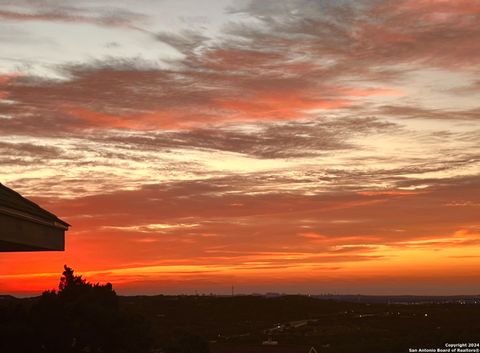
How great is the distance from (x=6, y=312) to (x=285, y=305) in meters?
148

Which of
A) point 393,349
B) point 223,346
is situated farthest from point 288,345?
point 393,349

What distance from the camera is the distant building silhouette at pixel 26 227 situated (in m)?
8.97

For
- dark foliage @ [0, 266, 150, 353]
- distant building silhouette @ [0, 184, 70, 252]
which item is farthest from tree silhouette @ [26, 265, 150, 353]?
distant building silhouette @ [0, 184, 70, 252]

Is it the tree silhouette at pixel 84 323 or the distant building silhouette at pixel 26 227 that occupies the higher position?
the distant building silhouette at pixel 26 227

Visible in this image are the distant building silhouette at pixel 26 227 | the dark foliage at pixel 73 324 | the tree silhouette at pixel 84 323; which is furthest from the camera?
the tree silhouette at pixel 84 323

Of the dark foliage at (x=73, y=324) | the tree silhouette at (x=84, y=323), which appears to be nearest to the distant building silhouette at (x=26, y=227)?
the dark foliage at (x=73, y=324)

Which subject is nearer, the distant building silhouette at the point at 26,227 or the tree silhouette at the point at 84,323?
the distant building silhouette at the point at 26,227

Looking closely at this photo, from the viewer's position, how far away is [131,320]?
20.0m

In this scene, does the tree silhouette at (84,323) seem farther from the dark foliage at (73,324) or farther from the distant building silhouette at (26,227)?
the distant building silhouette at (26,227)

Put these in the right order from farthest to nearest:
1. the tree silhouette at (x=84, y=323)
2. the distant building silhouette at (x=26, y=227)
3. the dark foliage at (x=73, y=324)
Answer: the tree silhouette at (x=84, y=323) → the dark foliage at (x=73, y=324) → the distant building silhouette at (x=26, y=227)

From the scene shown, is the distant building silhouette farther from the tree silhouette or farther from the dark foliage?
the tree silhouette

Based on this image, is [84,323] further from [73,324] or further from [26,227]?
[26,227]

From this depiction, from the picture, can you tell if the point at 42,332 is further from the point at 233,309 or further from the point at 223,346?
the point at 233,309

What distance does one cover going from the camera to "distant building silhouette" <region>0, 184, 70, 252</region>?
897 centimetres
